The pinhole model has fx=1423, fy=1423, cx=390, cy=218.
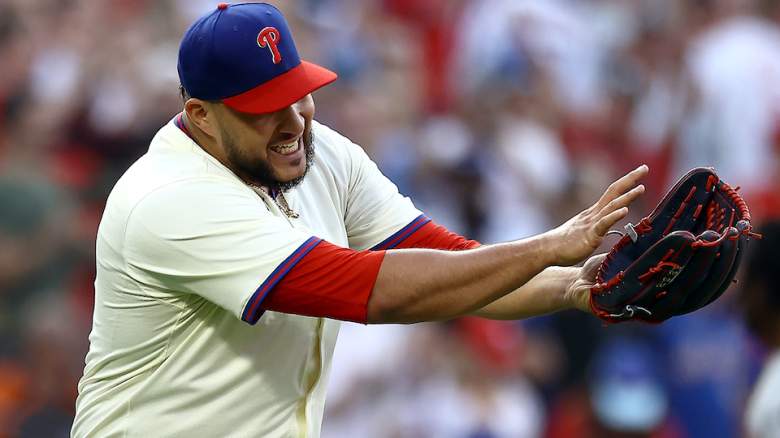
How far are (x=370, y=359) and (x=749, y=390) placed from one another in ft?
6.62

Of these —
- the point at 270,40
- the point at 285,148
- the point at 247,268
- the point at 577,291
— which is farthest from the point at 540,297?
the point at 270,40

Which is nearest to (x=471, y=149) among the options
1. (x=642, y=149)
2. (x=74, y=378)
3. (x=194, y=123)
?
(x=642, y=149)

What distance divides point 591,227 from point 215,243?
0.94 meters

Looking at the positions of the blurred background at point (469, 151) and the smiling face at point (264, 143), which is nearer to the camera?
the smiling face at point (264, 143)

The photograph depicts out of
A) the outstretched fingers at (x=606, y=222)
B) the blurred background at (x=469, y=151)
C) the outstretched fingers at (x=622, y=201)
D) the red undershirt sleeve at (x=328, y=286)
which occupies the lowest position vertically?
the blurred background at (x=469, y=151)

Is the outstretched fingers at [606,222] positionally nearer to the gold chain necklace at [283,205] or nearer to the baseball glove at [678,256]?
the baseball glove at [678,256]

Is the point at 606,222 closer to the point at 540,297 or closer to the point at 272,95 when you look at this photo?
the point at 540,297

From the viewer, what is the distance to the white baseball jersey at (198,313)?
361cm

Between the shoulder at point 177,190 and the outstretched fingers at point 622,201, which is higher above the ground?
the outstretched fingers at point 622,201

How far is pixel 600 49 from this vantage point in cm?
→ 966

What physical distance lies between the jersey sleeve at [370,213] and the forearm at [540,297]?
381 mm

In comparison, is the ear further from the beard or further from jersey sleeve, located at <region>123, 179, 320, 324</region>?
jersey sleeve, located at <region>123, 179, 320, 324</region>

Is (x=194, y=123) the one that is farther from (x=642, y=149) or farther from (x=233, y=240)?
(x=642, y=149)

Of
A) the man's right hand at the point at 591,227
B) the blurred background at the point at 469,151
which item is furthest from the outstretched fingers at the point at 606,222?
the blurred background at the point at 469,151
